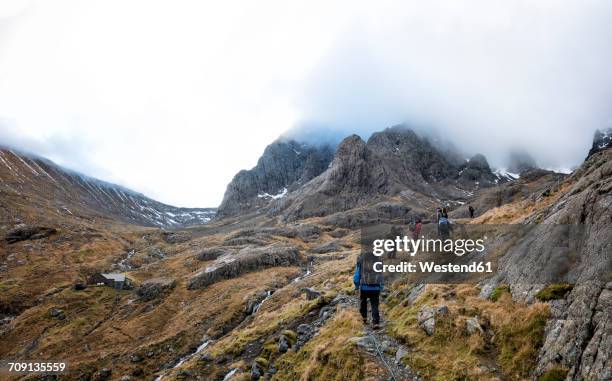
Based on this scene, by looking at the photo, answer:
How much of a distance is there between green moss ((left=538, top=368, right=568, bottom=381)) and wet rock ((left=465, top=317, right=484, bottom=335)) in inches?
150

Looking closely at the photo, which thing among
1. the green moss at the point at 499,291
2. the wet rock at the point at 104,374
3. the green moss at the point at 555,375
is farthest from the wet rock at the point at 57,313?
the green moss at the point at 555,375

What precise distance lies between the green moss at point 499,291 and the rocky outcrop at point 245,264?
71.0 metres

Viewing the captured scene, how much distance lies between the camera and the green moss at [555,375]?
1118 centimetres

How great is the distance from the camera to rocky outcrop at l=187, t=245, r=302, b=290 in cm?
8200

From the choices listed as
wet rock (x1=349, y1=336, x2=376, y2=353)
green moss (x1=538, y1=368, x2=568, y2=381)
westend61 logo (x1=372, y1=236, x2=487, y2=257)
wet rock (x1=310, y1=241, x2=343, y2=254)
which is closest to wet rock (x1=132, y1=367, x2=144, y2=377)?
westend61 logo (x1=372, y1=236, x2=487, y2=257)

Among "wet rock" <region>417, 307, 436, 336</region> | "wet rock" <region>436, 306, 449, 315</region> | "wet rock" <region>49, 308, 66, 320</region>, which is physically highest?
"wet rock" <region>436, 306, 449, 315</region>

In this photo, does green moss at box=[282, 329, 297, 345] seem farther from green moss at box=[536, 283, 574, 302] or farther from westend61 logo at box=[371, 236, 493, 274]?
green moss at box=[536, 283, 574, 302]

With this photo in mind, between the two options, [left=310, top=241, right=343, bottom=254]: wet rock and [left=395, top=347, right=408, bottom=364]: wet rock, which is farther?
[left=310, top=241, right=343, bottom=254]: wet rock

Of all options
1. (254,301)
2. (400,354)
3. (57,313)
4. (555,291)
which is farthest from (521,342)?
(57,313)

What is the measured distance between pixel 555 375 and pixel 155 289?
7943cm

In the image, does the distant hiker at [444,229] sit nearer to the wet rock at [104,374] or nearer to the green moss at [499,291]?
the green moss at [499,291]

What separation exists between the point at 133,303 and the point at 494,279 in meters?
73.6

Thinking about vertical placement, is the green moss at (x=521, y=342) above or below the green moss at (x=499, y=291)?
below

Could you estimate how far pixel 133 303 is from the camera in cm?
7488
